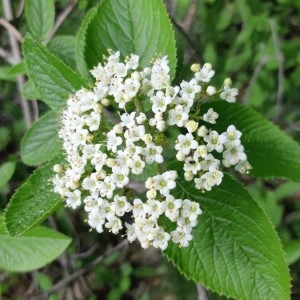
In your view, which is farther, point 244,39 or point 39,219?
point 244,39

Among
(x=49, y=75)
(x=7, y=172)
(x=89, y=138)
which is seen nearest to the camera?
(x=89, y=138)

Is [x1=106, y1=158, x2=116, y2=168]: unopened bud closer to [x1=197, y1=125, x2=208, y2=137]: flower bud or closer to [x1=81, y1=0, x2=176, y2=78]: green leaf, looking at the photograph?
[x1=197, y1=125, x2=208, y2=137]: flower bud

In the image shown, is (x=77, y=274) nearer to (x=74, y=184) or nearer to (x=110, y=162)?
(x=74, y=184)

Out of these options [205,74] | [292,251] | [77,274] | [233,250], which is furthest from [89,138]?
[77,274]

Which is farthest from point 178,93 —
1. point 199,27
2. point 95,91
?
point 199,27

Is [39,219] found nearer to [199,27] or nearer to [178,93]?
[178,93]

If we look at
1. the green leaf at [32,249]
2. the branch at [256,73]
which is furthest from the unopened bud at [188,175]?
the branch at [256,73]
